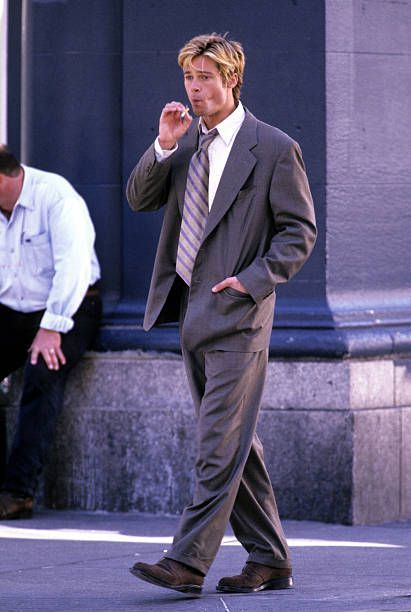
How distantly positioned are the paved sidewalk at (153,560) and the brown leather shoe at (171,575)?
6cm

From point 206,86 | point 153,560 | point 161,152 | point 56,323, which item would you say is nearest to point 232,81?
point 206,86

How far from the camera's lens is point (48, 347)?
25.6 feet

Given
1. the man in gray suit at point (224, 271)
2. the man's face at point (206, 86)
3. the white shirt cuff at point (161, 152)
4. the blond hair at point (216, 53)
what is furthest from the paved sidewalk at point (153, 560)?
A: the blond hair at point (216, 53)

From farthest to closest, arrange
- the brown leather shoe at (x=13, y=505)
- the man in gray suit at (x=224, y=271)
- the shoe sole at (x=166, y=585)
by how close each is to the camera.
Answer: the brown leather shoe at (x=13, y=505)
the man in gray suit at (x=224, y=271)
the shoe sole at (x=166, y=585)

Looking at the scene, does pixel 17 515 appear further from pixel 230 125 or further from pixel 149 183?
pixel 230 125

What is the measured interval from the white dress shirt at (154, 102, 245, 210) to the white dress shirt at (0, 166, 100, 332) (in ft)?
7.70

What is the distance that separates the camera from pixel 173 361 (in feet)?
26.1

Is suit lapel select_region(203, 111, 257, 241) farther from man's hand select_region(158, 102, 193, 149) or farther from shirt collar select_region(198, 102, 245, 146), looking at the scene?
man's hand select_region(158, 102, 193, 149)

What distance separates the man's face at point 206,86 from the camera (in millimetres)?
5457

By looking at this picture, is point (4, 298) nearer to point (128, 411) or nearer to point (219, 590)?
point (128, 411)

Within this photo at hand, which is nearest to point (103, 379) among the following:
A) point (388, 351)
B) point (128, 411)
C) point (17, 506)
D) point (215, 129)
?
point (128, 411)

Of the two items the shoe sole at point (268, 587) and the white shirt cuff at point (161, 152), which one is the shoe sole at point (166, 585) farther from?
the white shirt cuff at point (161, 152)

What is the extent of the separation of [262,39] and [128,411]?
2.07 m

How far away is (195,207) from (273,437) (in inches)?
90.8
